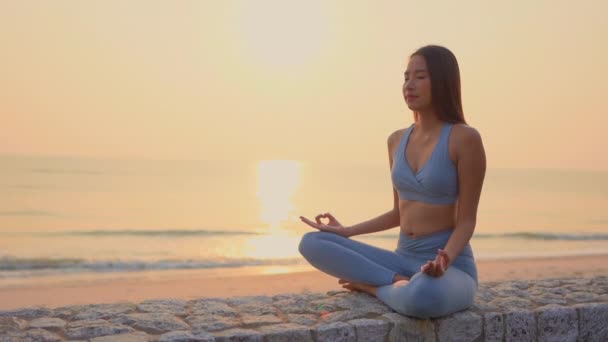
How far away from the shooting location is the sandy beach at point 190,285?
830 cm

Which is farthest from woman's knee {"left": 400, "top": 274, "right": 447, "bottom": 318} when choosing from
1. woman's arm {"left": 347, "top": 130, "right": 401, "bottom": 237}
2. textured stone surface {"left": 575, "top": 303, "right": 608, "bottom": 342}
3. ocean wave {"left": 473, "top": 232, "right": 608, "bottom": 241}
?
ocean wave {"left": 473, "top": 232, "right": 608, "bottom": 241}

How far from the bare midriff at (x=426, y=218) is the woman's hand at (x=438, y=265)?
1.40ft

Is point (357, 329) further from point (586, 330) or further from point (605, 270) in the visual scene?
point (605, 270)

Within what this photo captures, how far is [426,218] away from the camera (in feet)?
12.8

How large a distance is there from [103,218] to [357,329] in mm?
20138

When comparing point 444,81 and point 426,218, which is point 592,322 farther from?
point 444,81

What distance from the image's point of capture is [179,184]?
4128 centimetres

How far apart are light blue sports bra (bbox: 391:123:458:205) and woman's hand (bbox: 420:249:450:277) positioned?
1.51 ft

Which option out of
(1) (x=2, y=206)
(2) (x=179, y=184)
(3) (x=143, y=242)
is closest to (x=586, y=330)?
(3) (x=143, y=242)

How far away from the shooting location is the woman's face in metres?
3.78

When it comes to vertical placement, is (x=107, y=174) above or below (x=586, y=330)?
above

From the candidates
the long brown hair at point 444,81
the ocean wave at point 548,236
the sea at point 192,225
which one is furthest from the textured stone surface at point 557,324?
the ocean wave at point 548,236

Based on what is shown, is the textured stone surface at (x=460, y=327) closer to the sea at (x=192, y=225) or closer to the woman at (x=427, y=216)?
the woman at (x=427, y=216)

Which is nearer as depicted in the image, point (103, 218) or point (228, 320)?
point (228, 320)
